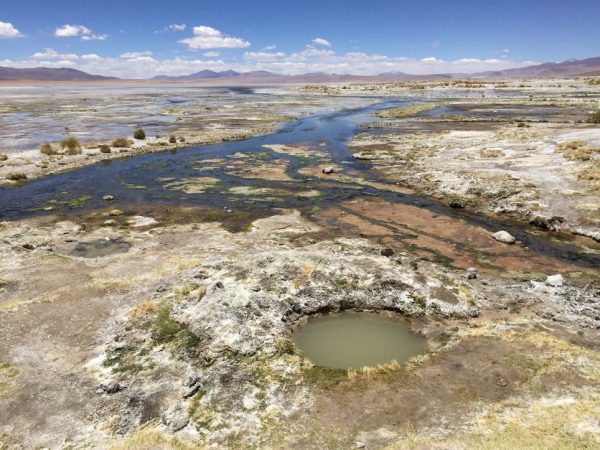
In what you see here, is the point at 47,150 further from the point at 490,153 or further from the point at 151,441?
the point at 490,153

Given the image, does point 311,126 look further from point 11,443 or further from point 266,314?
point 11,443

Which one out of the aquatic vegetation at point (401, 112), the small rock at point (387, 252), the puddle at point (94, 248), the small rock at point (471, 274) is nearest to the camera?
the small rock at point (471, 274)

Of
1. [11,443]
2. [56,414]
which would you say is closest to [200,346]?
[56,414]

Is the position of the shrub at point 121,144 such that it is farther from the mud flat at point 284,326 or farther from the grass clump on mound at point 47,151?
the mud flat at point 284,326

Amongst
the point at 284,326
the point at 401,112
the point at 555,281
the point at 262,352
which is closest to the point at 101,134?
the point at 401,112

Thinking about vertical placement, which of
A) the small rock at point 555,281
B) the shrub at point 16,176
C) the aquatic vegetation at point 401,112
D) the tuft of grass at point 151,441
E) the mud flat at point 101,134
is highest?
the aquatic vegetation at point 401,112

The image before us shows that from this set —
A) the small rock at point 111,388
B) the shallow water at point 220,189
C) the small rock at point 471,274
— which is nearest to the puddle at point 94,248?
the shallow water at point 220,189
